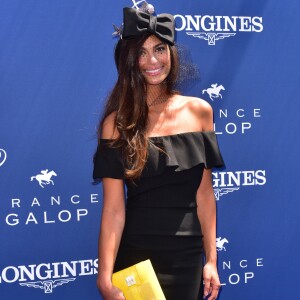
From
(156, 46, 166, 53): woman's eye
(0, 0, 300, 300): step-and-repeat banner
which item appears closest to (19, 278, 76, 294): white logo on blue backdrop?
(0, 0, 300, 300): step-and-repeat banner

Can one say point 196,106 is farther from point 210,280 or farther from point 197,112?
point 210,280

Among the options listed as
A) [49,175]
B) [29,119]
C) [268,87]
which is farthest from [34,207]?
[268,87]

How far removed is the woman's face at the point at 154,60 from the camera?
Result: 5.59 feet

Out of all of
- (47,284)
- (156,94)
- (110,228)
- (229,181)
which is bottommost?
(47,284)

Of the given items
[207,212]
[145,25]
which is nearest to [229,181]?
[207,212]

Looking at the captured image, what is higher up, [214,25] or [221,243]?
[214,25]

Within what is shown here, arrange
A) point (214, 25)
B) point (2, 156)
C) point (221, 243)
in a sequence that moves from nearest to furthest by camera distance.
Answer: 1. point (2, 156)
2. point (214, 25)
3. point (221, 243)

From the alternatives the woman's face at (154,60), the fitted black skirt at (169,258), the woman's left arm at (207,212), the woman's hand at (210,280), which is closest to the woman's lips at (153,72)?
the woman's face at (154,60)

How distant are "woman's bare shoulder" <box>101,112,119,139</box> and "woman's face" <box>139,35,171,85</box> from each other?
185 mm

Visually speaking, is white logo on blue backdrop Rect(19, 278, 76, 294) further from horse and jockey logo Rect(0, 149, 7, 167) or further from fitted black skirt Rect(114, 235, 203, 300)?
fitted black skirt Rect(114, 235, 203, 300)

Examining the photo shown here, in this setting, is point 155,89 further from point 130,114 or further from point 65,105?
point 65,105

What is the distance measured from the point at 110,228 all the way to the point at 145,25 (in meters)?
0.69

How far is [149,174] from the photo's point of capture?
1.65m

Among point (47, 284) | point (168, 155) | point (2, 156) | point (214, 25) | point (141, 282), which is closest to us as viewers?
point (141, 282)
